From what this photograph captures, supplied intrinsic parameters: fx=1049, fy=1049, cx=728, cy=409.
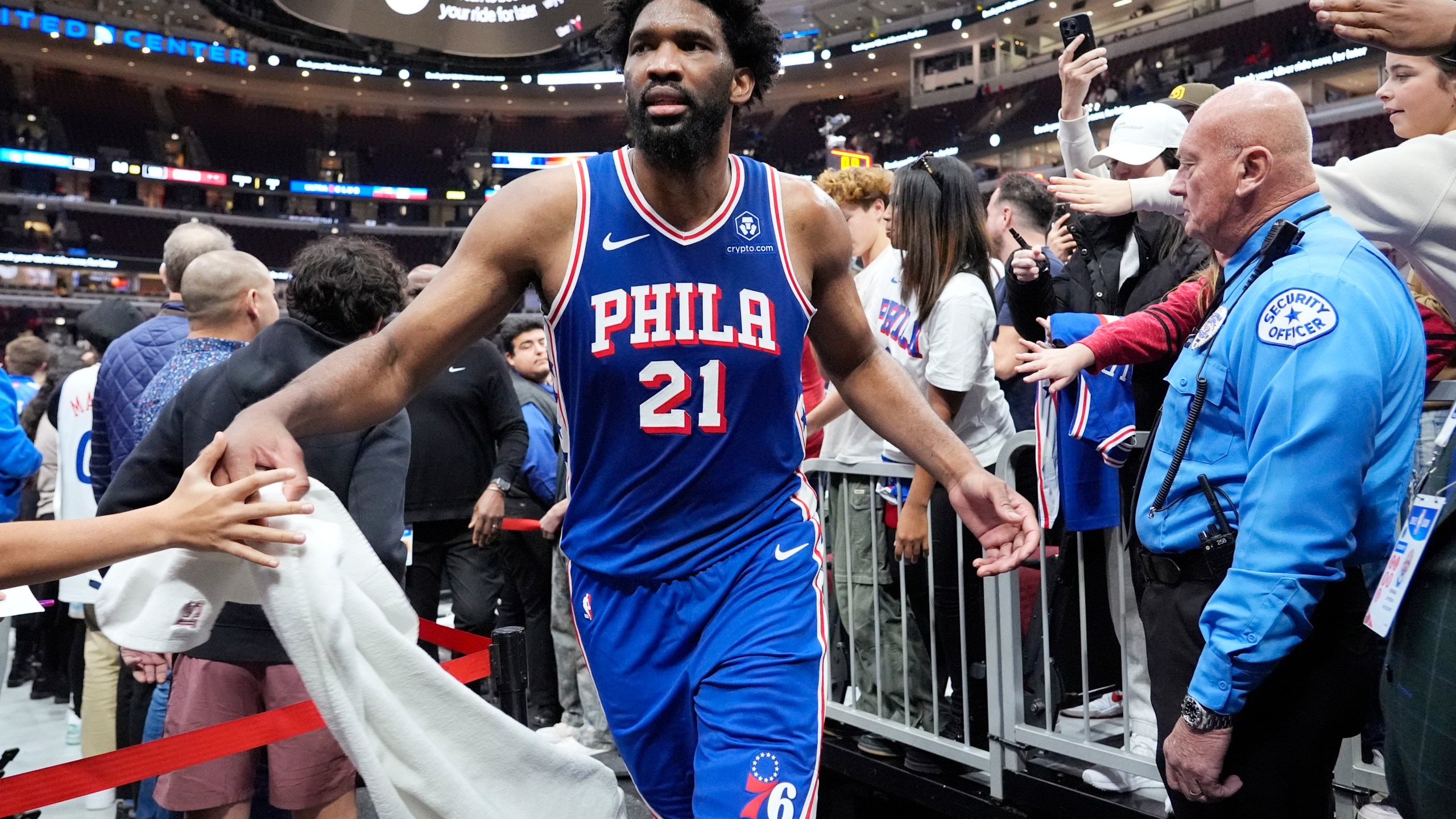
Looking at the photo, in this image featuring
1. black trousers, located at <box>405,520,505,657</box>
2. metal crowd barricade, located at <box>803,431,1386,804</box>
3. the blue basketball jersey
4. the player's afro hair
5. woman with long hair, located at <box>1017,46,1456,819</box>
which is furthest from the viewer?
black trousers, located at <box>405,520,505,657</box>

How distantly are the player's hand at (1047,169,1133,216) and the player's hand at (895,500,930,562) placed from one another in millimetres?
1197

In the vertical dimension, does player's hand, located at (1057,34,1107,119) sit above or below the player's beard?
above

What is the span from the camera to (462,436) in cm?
461

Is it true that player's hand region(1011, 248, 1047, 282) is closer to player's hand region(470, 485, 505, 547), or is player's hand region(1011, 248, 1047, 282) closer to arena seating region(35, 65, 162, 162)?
player's hand region(470, 485, 505, 547)

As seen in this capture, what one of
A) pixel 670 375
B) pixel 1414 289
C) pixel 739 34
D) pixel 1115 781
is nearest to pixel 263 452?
pixel 670 375

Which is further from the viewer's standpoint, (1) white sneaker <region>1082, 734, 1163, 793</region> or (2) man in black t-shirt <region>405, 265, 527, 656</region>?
(2) man in black t-shirt <region>405, 265, 527, 656</region>

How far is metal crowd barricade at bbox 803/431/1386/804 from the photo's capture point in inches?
117

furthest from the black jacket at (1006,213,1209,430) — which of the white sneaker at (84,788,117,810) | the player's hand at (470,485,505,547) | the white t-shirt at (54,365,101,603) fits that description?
the white sneaker at (84,788,117,810)

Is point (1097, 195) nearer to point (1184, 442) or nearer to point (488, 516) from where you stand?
point (1184, 442)

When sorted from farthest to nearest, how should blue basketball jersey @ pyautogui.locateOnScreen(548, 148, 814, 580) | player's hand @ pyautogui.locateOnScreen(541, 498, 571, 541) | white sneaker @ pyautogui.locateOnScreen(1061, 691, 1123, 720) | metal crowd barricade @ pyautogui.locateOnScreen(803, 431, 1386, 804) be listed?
player's hand @ pyautogui.locateOnScreen(541, 498, 571, 541) → white sneaker @ pyautogui.locateOnScreen(1061, 691, 1123, 720) → metal crowd barricade @ pyautogui.locateOnScreen(803, 431, 1386, 804) → blue basketball jersey @ pyautogui.locateOnScreen(548, 148, 814, 580)

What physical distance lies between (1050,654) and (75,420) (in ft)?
13.4

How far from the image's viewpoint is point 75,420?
453 cm

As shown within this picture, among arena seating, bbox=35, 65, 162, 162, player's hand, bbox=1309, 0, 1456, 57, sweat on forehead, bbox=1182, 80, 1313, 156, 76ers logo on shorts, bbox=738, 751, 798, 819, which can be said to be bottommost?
76ers logo on shorts, bbox=738, 751, 798, 819

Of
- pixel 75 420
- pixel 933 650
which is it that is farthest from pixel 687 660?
pixel 75 420
